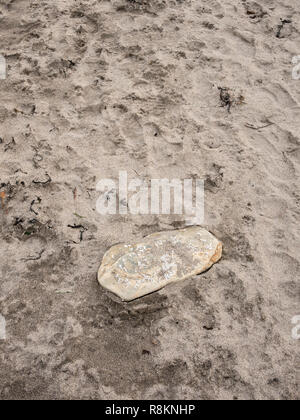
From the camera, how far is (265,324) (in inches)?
77.4

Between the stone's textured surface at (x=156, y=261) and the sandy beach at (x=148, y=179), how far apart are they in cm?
6

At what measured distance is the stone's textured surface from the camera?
210 cm

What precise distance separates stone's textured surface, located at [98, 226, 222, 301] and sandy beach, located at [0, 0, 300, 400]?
6cm

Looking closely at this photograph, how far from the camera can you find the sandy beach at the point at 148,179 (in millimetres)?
1845

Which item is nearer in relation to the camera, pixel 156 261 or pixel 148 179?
pixel 156 261

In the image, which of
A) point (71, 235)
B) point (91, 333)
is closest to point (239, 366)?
point (91, 333)

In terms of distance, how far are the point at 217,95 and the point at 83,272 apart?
5.93 feet

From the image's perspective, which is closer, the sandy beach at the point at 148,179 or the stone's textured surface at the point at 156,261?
the sandy beach at the point at 148,179

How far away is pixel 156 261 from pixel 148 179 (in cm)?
65

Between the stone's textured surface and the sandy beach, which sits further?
the stone's textured surface

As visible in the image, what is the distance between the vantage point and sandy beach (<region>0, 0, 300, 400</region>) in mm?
1845

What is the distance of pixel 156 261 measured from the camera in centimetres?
219

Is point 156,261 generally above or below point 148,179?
below

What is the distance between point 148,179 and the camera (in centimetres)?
261
